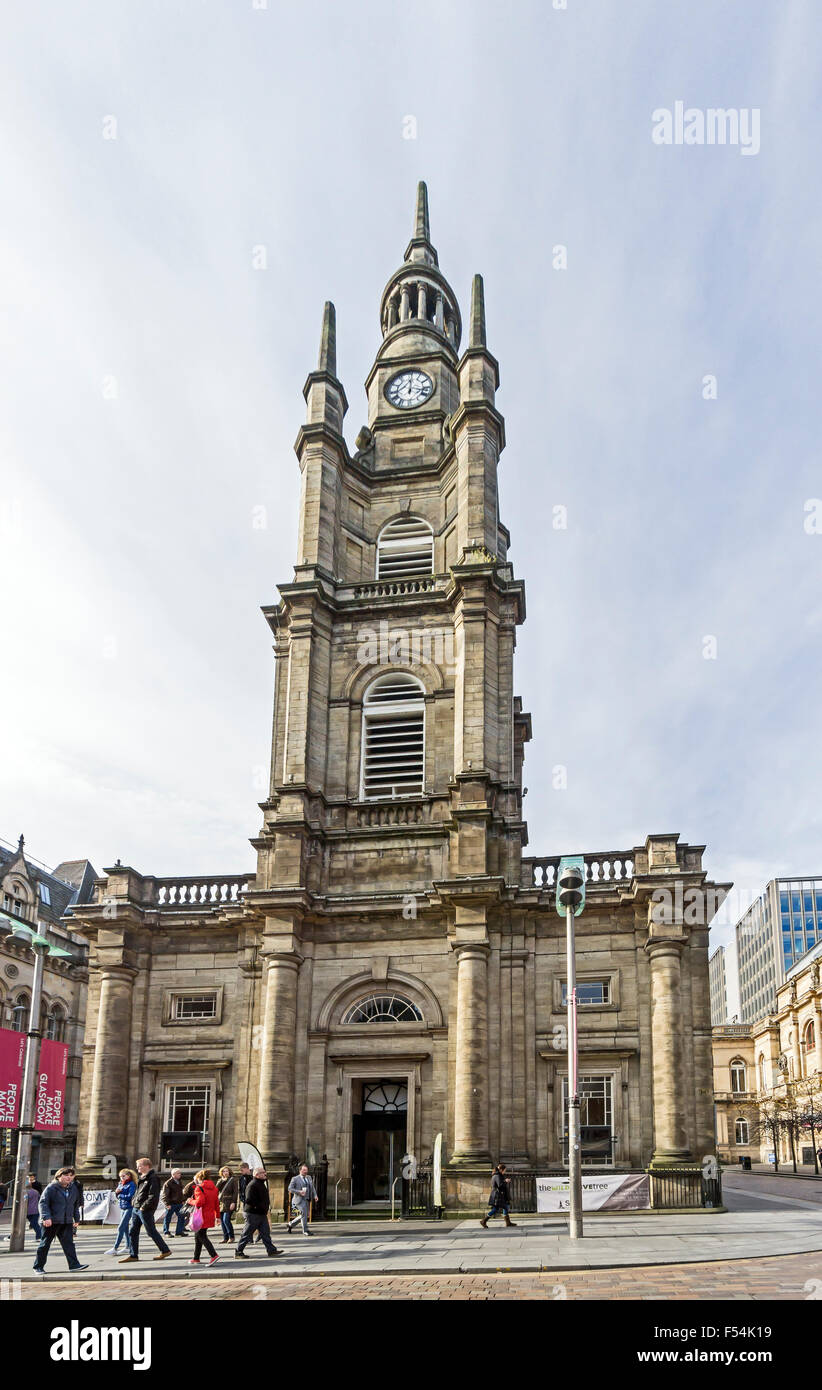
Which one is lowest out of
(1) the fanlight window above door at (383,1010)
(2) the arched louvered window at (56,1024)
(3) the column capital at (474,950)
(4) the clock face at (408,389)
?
(2) the arched louvered window at (56,1024)

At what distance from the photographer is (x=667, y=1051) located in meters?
30.3

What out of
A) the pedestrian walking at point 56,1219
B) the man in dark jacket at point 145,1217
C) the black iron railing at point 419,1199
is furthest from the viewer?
the black iron railing at point 419,1199

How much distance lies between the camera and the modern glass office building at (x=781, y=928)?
13350 centimetres

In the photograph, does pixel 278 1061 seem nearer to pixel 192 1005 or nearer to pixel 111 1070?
pixel 192 1005

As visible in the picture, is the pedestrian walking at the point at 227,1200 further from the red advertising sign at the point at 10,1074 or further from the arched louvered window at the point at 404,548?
the arched louvered window at the point at 404,548

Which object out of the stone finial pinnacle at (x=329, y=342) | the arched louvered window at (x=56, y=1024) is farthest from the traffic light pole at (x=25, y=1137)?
the arched louvered window at (x=56, y=1024)

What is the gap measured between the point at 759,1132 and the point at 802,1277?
7702 cm

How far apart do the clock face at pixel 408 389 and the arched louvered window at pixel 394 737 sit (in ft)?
40.8

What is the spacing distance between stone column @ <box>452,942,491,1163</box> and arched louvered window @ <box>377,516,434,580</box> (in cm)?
1447

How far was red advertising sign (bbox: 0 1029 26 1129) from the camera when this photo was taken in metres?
30.3

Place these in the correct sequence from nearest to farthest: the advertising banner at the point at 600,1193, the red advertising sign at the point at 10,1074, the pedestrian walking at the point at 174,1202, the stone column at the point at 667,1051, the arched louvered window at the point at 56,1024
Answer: the pedestrian walking at the point at 174,1202, the advertising banner at the point at 600,1193, the stone column at the point at 667,1051, the red advertising sign at the point at 10,1074, the arched louvered window at the point at 56,1024

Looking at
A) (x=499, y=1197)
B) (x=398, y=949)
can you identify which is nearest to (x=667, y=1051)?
(x=499, y=1197)

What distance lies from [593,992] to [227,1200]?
1241 cm

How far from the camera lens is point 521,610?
37781 millimetres
